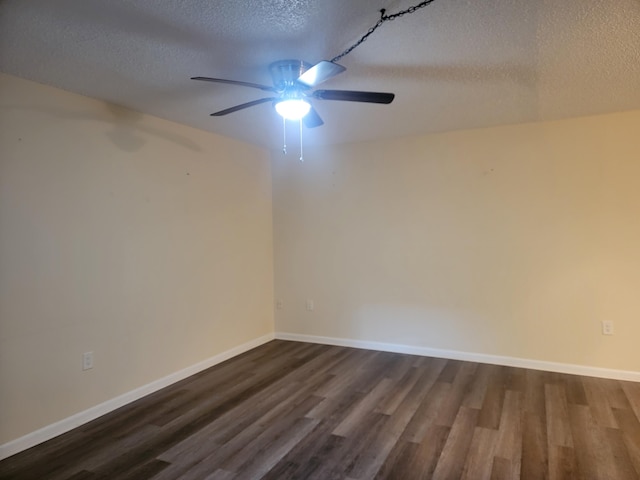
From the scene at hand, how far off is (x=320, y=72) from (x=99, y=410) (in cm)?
270

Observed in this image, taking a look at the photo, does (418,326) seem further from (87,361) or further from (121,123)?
(121,123)

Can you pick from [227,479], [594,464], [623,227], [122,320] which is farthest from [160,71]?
[623,227]

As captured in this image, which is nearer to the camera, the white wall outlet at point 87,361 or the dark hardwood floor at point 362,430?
the dark hardwood floor at point 362,430

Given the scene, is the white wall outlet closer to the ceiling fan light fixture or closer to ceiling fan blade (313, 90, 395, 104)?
the ceiling fan light fixture

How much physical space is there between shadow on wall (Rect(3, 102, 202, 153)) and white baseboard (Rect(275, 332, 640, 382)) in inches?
104

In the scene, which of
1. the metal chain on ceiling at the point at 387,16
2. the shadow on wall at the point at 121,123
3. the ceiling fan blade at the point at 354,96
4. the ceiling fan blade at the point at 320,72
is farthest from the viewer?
the shadow on wall at the point at 121,123

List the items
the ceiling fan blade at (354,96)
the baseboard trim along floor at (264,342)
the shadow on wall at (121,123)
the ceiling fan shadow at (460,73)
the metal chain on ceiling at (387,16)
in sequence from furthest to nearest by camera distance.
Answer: the shadow on wall at (121,123)
the baseboard trim along floor at (264,342)
the ceiling fan shadow at (460,73)
the ceiling fan blade at (354,96)
the metal chain on ceiling at (387,16)

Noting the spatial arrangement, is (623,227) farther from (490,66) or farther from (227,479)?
(227,479)

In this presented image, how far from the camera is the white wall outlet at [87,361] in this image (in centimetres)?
276

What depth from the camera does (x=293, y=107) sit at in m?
2.37

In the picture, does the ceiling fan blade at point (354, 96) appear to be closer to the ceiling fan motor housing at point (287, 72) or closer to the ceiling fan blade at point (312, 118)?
the ceiling fan motor housing at point (287, 72)

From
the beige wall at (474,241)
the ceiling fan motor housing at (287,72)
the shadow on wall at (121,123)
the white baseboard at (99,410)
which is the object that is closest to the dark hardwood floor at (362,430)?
the white baseboard at (99,410)

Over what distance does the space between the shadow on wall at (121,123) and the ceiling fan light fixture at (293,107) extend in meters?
1.39

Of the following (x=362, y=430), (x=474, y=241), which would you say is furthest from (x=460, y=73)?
(x=362, y=430)
